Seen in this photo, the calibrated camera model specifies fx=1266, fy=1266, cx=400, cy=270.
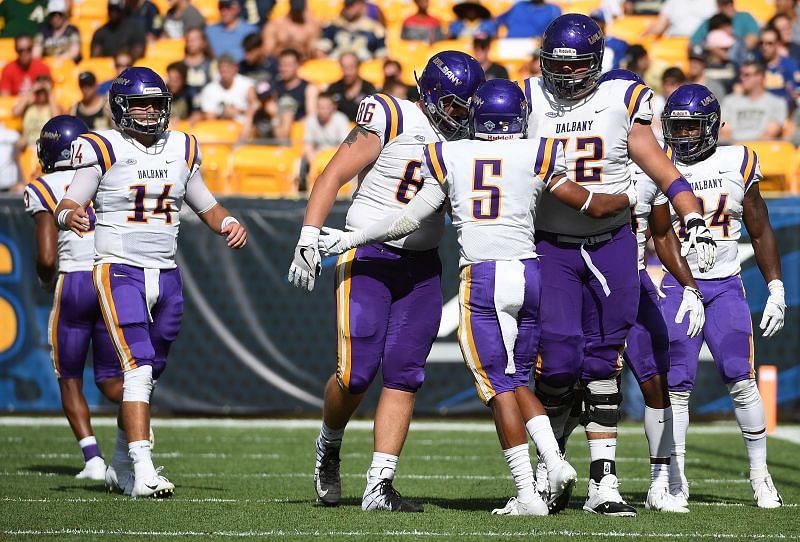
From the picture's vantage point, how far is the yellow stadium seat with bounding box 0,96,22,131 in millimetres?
13234

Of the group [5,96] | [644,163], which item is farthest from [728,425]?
[5,96]

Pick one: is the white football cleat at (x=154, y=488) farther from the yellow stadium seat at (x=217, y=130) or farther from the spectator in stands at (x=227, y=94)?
the spectator in stands at (x=227, y=94)

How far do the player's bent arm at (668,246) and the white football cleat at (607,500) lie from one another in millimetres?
957

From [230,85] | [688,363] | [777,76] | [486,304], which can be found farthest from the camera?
[230,85]

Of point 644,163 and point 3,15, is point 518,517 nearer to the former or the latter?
point 644,163

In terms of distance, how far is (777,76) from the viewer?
12266 mm

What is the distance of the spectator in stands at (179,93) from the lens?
12867 mm

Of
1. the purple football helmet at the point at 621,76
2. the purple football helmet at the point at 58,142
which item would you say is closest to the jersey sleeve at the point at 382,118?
the purple football helmet at the point at 621,76

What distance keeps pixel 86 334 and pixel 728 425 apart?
558 cm

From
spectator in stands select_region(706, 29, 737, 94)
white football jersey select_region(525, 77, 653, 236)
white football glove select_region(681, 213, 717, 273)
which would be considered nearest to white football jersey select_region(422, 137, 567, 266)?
white football jersey select_region(525, 77, 653, 236)

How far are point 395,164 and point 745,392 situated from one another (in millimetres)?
2055

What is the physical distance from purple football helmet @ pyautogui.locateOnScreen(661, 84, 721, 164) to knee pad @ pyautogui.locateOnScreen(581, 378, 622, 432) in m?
1.33

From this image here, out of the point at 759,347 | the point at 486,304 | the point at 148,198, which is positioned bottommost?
the point at 759,347

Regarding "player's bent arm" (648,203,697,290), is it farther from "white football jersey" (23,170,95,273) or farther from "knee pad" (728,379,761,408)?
"white football jersey" (23,170,95,273)
